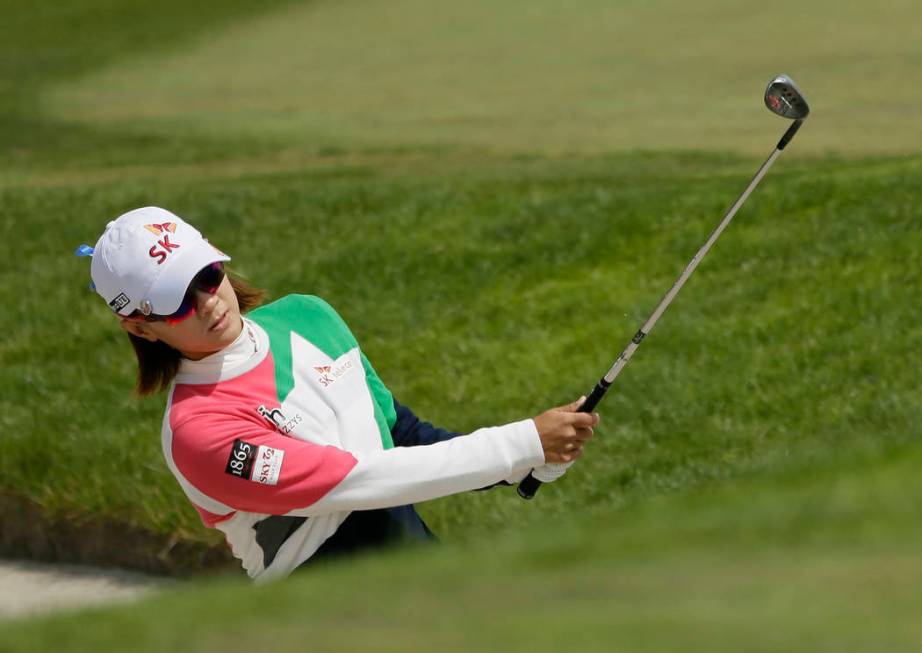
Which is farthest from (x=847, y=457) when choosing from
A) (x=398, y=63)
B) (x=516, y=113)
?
(x=398, y=63)

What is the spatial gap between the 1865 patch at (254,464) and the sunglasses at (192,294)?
0.36 metres

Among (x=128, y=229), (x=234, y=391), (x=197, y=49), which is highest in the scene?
(x=128, y=229)

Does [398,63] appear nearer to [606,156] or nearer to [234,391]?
[606,156]

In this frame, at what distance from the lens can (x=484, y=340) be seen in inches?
301

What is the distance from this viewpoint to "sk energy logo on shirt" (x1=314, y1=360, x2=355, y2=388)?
12.2 ft

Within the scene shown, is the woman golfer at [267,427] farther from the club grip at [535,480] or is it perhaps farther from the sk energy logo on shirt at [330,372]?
the club grip at [535,480]

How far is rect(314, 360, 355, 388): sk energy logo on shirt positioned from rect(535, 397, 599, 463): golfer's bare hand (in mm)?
501

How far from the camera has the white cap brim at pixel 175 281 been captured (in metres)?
3.49

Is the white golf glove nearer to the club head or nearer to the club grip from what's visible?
the club grip

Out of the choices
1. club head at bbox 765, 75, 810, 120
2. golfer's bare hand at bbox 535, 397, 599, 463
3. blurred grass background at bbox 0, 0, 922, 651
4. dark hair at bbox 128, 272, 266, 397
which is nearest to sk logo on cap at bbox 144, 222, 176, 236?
dark hair at bbox 128, 272, 266, 397

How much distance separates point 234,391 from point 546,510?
2817 millimetres

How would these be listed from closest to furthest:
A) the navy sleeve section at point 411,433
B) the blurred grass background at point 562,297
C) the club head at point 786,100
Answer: the blurred grass background at point 562,297 < the navy sleeve section at point 411,433 < the club head at point 786,100

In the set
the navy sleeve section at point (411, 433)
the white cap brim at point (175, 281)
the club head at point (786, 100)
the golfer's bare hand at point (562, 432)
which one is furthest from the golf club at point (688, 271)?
the white cap brim at point (175, 281)

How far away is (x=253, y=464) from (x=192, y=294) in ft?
1.47
